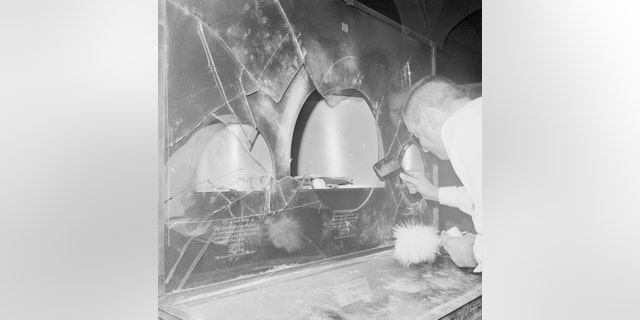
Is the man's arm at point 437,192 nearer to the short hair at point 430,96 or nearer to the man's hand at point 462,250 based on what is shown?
the man's hand at point 462,250

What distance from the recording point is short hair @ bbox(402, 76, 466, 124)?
260 cm

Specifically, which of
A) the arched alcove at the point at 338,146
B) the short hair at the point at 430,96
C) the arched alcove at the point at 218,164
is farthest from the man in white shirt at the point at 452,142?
the arched alcove at the point at 218,164

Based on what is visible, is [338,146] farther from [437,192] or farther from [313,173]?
[437,192]

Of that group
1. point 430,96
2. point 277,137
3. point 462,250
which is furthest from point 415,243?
point 277,137

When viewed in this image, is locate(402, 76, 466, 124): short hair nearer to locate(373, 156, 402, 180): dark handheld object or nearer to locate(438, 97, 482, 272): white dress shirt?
locate(438, 97, 482, 272): white dress shirt

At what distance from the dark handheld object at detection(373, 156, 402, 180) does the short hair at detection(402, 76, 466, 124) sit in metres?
0.25

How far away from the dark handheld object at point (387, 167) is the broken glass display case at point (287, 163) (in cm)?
3

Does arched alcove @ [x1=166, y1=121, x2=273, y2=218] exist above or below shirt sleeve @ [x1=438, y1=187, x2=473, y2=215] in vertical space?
above

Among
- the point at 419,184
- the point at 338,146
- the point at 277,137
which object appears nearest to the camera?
the point at 277,137

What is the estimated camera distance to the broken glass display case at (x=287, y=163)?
174 cm

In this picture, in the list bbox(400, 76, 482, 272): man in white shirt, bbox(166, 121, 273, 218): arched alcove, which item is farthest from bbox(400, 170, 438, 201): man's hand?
bbox(166, 121, 273, 218): arched alcove

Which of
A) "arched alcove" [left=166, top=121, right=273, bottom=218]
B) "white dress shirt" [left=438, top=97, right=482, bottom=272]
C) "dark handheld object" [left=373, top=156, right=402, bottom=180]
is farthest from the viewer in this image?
"dark handheld object" [left=373, top=156, right=402, bottom=180]

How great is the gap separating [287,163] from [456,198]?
97 cm

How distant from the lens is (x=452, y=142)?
8.45 ft
